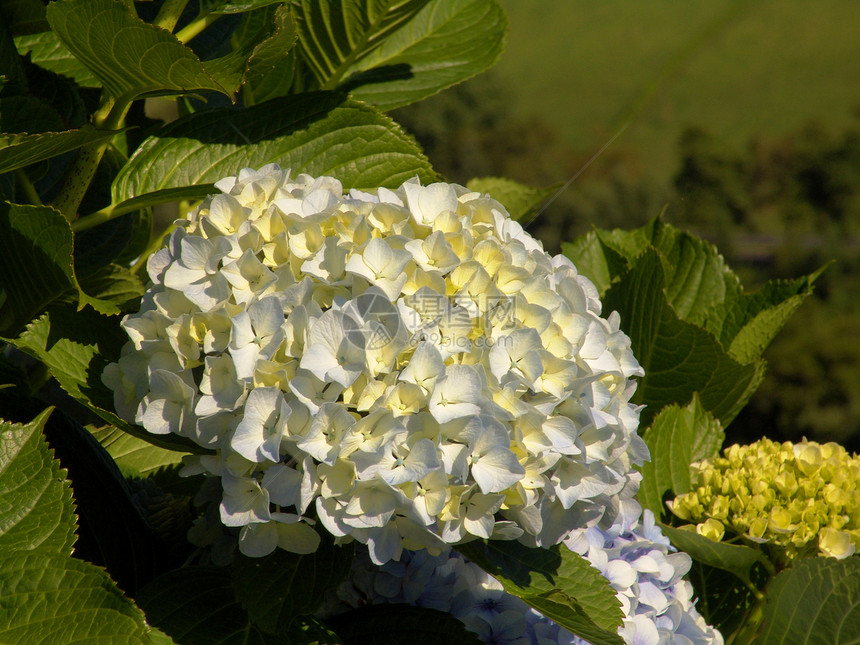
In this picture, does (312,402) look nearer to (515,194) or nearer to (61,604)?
(61,604)

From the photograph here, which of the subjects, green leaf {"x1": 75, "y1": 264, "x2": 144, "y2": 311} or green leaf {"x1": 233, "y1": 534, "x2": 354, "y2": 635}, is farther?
green leaf {"x1": 75, "y1": 264, "x2": 144, "y2": 311}

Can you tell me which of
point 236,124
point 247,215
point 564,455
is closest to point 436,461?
point 564,455

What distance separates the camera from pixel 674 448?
89cm

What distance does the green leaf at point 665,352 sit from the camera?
2.86ft

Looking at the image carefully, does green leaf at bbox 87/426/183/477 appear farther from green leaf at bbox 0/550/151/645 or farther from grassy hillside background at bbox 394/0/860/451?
grassy hillside background at bbox 394/0/860/451

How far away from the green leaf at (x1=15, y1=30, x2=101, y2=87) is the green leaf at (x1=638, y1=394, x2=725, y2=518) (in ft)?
2.37

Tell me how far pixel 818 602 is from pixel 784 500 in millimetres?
121

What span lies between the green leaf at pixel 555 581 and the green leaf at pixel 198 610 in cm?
19

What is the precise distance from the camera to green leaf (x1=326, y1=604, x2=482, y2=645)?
0.66 m

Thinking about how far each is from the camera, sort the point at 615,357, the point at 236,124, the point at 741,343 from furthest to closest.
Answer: the point at 741,343 < the point at 236,124 < the point at 615,357

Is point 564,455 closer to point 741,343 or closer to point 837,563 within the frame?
point 837,563

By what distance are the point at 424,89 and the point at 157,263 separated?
0.49 m

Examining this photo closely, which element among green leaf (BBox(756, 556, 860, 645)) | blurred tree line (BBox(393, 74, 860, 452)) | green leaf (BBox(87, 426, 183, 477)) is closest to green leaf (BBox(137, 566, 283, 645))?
green leaf (BBox(87, 426, 183, 477))

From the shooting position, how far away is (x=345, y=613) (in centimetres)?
71
